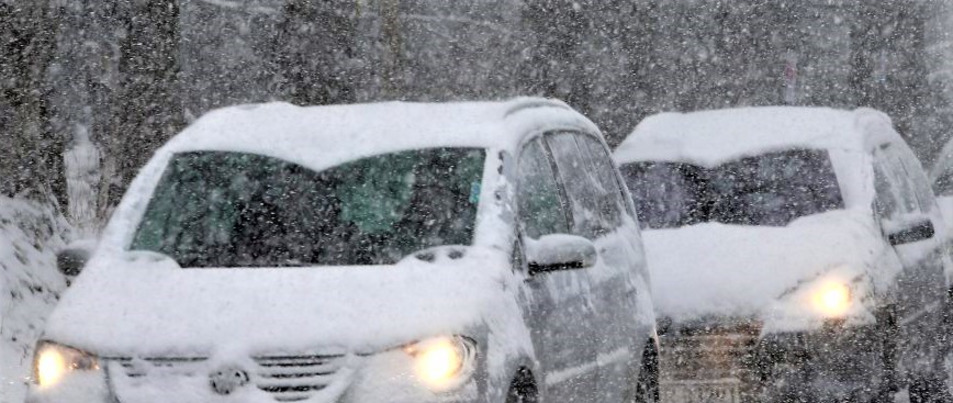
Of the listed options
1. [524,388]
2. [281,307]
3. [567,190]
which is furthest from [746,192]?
[281,307]

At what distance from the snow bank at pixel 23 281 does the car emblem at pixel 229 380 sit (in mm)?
3842

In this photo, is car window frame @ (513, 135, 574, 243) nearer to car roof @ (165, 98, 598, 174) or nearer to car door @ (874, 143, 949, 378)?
car roof @ (165, 98, 598, 174)

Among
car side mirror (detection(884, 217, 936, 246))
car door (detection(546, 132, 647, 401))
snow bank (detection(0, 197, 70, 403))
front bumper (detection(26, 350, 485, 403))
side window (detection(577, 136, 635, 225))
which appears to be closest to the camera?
front bumper (detection(26, 350, 485, 403))

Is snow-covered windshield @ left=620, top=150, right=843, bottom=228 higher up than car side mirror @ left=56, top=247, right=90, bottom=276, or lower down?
higher up

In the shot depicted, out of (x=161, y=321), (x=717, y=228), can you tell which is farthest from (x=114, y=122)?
(x=161, y=321)

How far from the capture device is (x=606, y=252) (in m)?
8.00

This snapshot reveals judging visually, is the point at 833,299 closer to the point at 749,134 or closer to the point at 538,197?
the point at 749,134

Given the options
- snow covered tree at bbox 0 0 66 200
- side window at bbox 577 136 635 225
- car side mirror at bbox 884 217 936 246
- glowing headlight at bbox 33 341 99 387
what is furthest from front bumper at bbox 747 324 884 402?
snow covered tree at bbox 0 0 66 200

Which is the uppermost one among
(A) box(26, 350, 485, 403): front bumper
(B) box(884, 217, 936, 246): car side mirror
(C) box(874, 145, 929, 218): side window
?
(C) box(874, 145, 929, 218): side window

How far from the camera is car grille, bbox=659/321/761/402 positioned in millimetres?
8961

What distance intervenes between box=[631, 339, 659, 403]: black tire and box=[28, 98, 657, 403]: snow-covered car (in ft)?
0.07

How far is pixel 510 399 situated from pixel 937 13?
110ft

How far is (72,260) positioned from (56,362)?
2.81ft

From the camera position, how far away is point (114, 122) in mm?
14906
